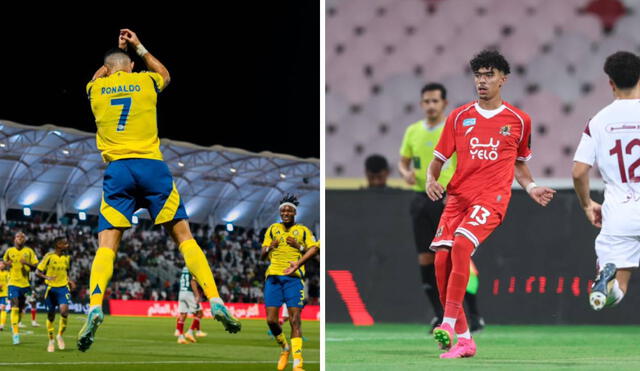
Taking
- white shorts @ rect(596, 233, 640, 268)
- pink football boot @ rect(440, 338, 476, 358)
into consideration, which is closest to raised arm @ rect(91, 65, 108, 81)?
pink football boot @ rect(440, 338, 476, 358)

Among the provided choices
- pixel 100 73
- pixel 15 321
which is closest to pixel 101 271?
pixel 100 73

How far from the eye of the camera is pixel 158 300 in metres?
34.9

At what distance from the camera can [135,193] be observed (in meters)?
6.55

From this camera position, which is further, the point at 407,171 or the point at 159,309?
the point at 159,309

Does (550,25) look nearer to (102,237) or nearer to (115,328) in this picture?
(102,237)

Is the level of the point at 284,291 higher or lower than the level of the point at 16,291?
higher

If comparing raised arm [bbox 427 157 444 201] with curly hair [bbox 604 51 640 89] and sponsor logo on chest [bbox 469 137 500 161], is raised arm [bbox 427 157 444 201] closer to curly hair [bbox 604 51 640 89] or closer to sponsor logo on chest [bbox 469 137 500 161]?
sponsor logo on chest [bbox 469 137 500 161]

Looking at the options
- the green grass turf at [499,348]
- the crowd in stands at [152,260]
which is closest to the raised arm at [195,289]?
the green grass turf at [499,348]

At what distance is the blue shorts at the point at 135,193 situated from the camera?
6.43m

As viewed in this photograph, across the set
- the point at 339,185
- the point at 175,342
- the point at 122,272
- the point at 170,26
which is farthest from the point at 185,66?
the point at 122,272

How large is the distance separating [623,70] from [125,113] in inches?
128

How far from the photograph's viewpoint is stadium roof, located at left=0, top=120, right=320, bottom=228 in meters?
29.9

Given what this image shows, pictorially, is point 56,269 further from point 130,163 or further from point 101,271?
point 101,271

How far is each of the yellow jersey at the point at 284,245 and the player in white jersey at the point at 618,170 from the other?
12.7ft
